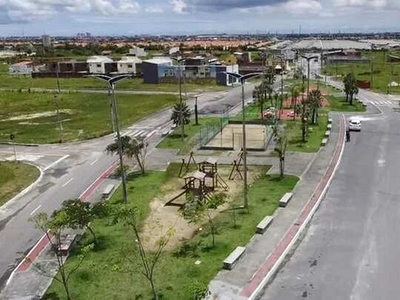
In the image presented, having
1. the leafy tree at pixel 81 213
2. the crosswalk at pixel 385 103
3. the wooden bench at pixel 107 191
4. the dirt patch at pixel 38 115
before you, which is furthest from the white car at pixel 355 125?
the dirt patch at pixel 38 115

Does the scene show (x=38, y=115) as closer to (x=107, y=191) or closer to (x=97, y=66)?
(x=107, y=191)

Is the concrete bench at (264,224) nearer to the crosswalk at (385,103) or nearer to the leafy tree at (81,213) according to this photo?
the leafy tree at (81,213)

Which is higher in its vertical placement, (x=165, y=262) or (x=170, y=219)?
(x=165, y=262)

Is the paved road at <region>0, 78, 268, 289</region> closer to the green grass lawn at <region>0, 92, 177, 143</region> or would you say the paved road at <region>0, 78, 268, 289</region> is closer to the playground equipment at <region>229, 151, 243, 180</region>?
the green grass lawn at <region>0, 92, 177, 143</region>

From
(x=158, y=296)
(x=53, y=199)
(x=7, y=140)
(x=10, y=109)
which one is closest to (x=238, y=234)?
(x=158, y=296)

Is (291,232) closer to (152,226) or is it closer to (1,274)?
(152,226)

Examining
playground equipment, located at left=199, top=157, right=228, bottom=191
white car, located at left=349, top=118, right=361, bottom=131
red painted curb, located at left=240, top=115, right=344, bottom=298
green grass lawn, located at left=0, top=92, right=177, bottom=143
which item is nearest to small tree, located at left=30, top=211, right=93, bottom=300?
red painted curb, located at left=240, top=115, right=344, bottom=298

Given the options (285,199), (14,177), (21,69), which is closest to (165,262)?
(285,199)
